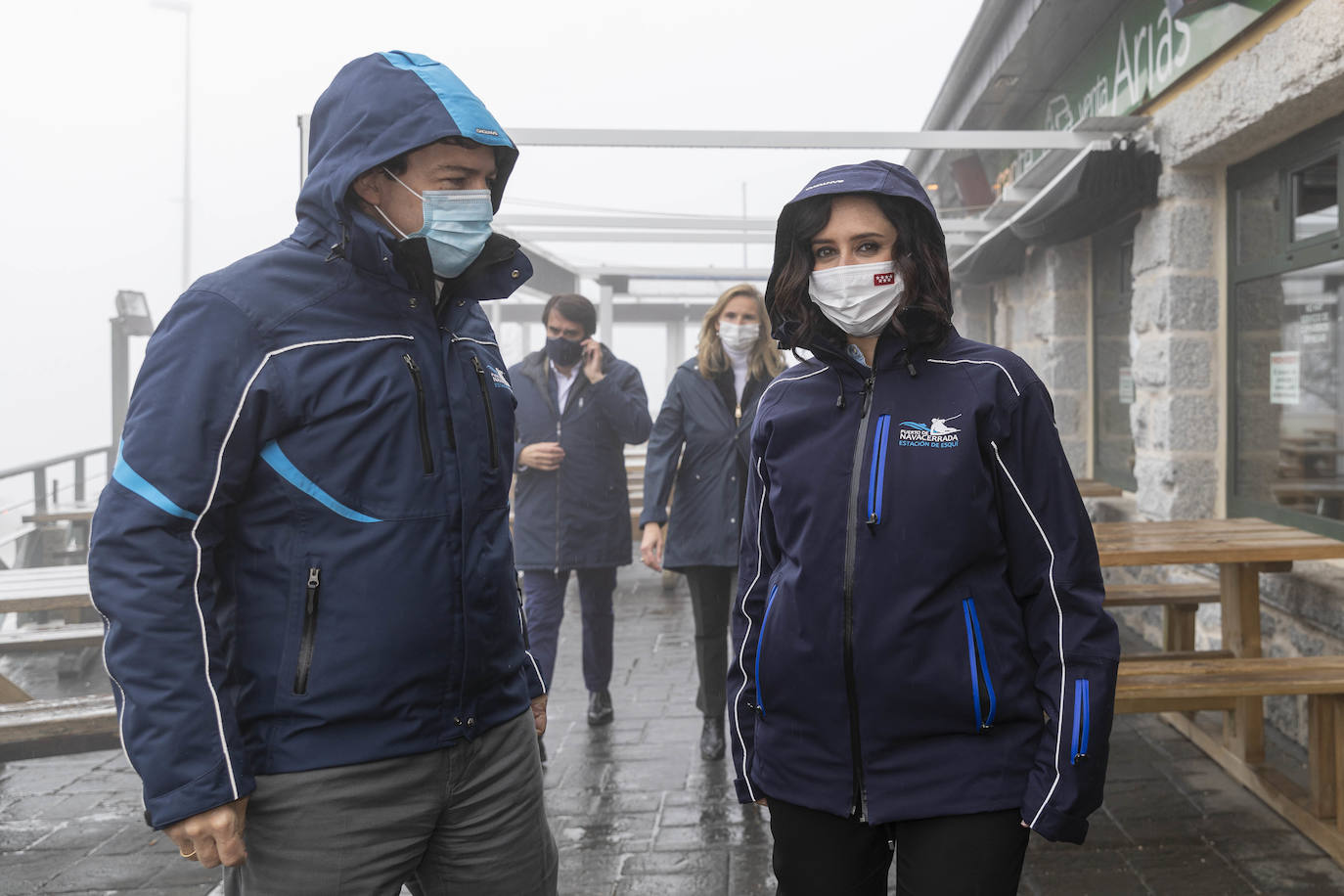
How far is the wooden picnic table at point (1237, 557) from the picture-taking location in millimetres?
3992

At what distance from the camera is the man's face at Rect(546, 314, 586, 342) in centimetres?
506

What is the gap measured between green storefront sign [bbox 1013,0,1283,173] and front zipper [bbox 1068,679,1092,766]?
368 centimetres

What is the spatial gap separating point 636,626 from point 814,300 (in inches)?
215

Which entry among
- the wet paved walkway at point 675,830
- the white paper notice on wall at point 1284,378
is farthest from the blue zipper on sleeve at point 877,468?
the white paper notice on wall at point 1284,378

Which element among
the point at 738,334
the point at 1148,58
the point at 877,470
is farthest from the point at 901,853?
the point at 1148,58

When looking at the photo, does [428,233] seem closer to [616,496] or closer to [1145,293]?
[616,496]

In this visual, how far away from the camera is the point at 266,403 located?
5.64ft

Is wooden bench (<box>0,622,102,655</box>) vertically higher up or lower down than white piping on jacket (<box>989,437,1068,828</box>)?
lower down

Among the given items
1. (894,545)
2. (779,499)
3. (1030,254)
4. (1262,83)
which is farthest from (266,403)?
(1030,254)

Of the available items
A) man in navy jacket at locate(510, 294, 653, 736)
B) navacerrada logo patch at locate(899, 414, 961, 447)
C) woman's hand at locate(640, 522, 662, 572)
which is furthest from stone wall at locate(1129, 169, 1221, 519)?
navacerrada logo patch at locate(899, 414, 961, 447)

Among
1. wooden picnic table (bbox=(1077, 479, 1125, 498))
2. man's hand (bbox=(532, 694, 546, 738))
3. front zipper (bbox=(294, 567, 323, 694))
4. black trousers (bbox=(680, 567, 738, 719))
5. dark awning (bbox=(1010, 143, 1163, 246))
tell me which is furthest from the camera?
wooden picnic table (bbox=(1077, 479, 1125, 498))

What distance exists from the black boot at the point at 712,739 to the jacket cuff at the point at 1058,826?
2901 mm

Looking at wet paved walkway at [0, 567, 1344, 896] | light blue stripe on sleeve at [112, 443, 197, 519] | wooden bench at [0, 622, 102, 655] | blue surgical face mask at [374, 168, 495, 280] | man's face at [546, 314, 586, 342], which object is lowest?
wet paved walkway at [0, 567, 1344, 896]

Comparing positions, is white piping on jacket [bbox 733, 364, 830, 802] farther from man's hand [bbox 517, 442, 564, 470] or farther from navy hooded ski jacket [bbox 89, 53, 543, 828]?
man's hand [bbox 517, 442, 564, 470]
